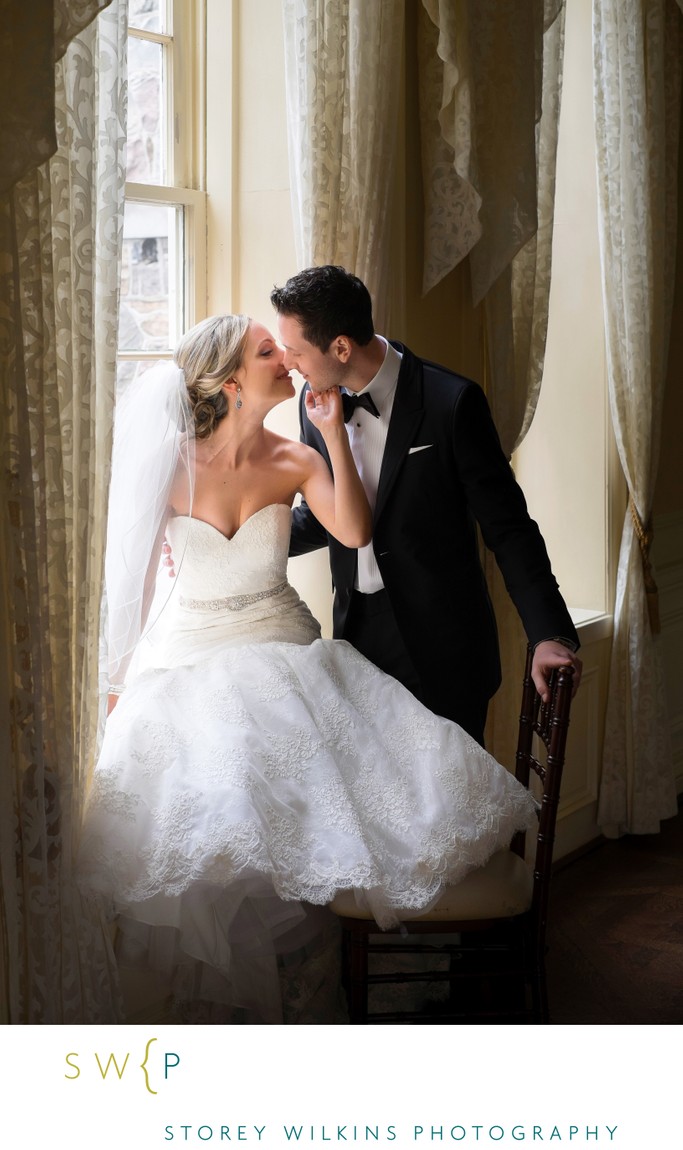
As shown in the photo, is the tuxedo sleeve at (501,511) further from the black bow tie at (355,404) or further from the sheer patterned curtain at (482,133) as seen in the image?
the sheer patterned curtain at (482,133)

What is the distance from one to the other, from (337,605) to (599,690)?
1.85m

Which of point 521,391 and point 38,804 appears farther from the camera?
point 521,391

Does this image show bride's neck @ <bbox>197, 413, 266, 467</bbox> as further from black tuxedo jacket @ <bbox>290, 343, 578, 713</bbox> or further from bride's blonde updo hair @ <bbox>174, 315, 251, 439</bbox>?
black tuxedo jacket @ <bbox>290, 343, 578, 713</bbox>

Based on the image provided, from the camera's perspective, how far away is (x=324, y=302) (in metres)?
2.38

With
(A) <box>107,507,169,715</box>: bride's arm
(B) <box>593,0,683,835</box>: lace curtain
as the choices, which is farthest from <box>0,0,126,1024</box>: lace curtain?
(B) <box>593,0,683,835</box>: lace curtain

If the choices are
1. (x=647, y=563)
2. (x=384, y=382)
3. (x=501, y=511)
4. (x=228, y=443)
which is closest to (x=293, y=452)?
(x=228, y=443)

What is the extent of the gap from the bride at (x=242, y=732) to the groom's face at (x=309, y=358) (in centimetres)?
4

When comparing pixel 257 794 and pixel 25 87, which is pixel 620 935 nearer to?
pixel 257 794

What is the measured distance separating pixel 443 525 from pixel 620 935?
1615 mm

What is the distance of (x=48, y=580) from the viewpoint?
177 centimetres

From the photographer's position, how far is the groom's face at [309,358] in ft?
7.95

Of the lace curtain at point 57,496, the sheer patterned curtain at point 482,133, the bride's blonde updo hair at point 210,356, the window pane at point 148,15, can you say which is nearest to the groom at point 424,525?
the bride's blonde updo hair at point 210,356
